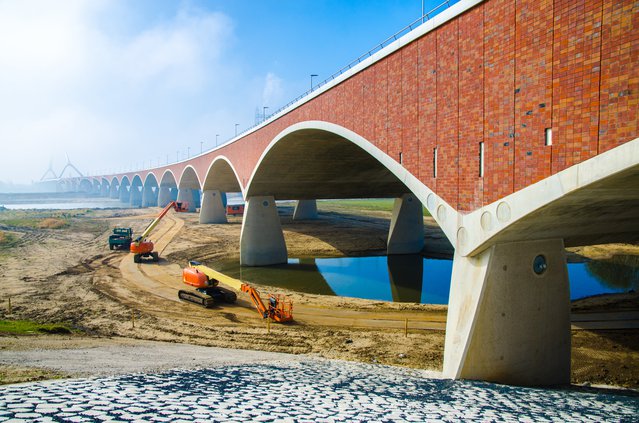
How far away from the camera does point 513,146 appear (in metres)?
10.6

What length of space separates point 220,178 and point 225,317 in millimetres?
41268

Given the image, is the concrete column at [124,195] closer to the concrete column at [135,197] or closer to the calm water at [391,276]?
the concrete column at [135,197]

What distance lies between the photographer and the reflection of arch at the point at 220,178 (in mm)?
54697

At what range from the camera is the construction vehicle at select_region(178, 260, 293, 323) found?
67.2ft

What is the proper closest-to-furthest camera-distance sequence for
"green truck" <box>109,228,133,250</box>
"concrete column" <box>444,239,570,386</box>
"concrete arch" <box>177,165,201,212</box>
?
"concrete column" <box>444,239,570,386</box>
"green truck" <box>109,228,133,250</box>
"concrete arch" <box>177,165,201,212</box>

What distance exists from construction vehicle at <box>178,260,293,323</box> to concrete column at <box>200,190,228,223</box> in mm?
36417

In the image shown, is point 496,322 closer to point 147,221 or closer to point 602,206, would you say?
point 602,206

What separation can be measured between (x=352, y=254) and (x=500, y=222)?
1266 inches

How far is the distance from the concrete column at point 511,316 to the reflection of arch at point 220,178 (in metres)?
43.3

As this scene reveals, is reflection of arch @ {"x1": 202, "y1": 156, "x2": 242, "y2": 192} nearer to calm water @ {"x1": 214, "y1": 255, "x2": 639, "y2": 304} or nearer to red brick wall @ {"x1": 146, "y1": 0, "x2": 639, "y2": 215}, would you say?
calm water @ {"x1": 214, "y1": 255, "x2": 639, "y2": 304}

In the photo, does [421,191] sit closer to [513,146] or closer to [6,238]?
[513,146]

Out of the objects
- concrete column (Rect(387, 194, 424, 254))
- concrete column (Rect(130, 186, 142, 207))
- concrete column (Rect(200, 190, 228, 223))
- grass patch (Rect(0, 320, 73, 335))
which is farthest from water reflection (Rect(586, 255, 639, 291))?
concrete column (Rect(130, 186, 142, 207))

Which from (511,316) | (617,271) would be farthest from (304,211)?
(511,316)

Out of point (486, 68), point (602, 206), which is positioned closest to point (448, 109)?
point (486, 68)
